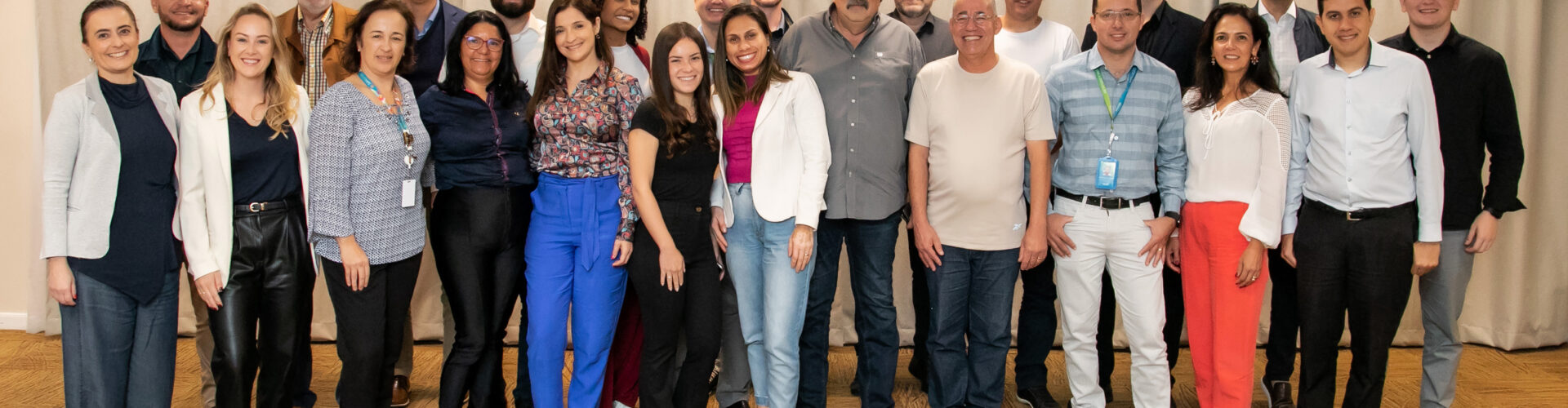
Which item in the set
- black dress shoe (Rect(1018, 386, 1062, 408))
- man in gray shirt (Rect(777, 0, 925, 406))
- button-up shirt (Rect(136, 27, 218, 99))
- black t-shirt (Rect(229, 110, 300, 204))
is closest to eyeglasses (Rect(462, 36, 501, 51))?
black t-shirt (Rect(229, 110, 300, 204))

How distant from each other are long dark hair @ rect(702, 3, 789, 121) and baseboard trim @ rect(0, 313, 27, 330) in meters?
4.07

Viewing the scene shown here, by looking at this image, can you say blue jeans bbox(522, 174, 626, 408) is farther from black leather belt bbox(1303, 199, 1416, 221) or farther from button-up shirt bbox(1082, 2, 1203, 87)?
black leather belt bbox(1303, 199, 1416, 221)

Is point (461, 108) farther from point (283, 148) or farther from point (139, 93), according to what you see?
point (139, 93)

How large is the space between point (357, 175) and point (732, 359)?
134 centimetres

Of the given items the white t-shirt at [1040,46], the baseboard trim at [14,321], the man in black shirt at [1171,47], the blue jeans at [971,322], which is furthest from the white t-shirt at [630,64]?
the baseboard trim at [14,321]

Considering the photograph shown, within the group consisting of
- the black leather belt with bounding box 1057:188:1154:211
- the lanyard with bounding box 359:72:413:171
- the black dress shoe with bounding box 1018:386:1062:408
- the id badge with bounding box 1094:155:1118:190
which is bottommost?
the black dress shoe with bounding box 1018:386:1062:408

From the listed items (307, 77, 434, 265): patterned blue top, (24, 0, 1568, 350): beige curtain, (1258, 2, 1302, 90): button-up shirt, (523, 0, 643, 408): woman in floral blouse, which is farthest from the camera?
(24, 0, 1568, 350): beige curtain

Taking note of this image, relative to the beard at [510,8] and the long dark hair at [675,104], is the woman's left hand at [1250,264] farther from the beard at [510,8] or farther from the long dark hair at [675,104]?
the beard at [510,8]

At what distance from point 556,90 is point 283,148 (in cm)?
79

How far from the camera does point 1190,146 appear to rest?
327 cm

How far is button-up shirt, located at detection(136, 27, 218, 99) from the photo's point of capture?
349cm

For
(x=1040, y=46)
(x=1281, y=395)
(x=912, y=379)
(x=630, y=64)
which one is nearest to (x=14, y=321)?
(x=630, y=64)

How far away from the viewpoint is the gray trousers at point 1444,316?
3.37 metres

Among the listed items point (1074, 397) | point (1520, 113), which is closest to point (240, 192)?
point (1074, 397)
